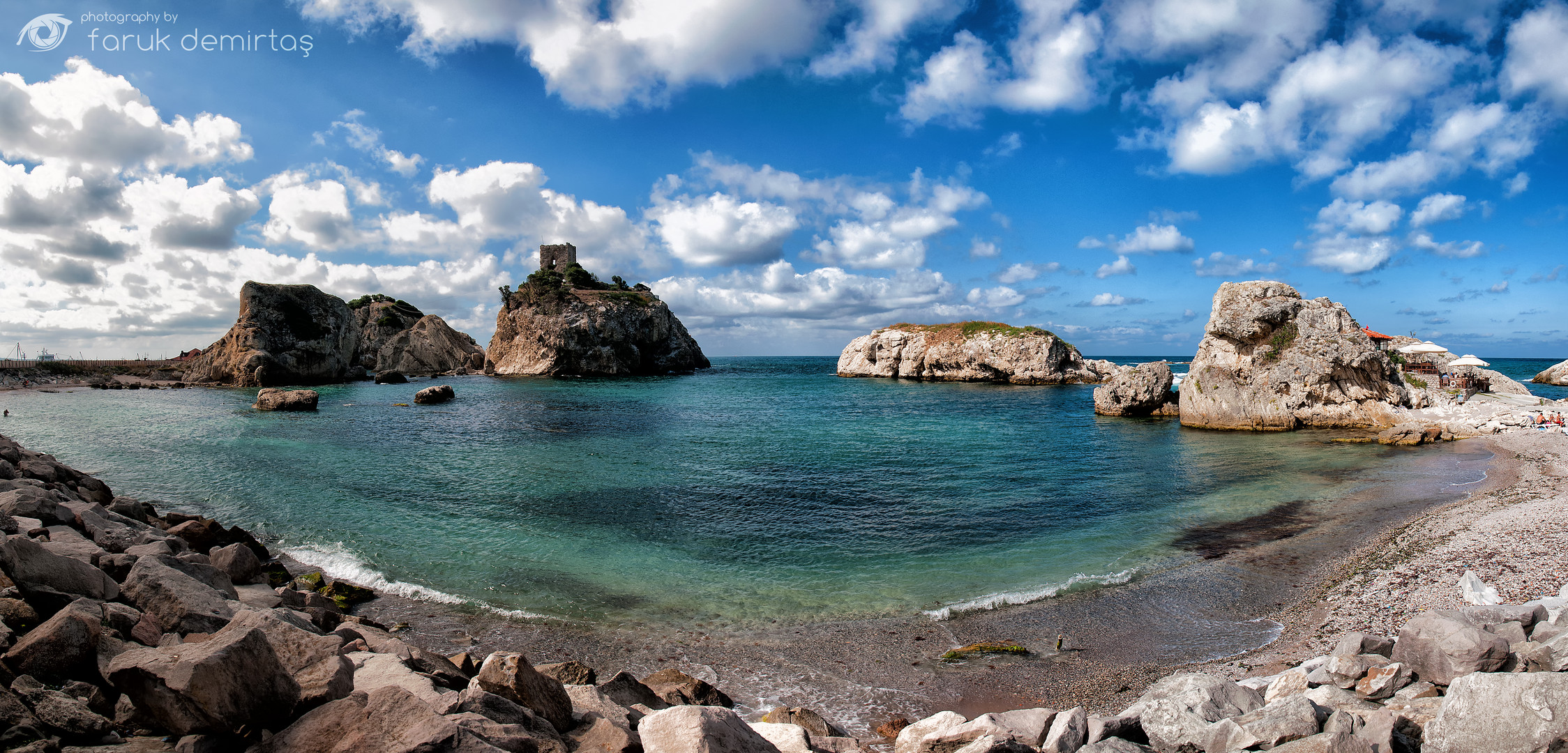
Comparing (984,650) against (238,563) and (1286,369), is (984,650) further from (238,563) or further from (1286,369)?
(1286,369)

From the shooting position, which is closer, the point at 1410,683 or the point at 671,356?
the point at 1410,683

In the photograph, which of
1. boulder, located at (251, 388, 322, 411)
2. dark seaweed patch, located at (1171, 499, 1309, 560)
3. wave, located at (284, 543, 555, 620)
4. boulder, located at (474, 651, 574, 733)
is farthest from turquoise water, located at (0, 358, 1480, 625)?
boulder, located at (474, 651, 574, 733)

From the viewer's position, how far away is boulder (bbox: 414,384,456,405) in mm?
48750

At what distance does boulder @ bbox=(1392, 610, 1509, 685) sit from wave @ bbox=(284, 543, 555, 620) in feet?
35.2

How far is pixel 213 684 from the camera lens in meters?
3.49

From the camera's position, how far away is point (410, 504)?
690 inches

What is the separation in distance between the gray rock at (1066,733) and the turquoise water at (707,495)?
5.04 meters

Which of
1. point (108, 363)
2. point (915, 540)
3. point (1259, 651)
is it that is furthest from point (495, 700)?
point (108, 363)

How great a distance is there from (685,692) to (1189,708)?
4920mm

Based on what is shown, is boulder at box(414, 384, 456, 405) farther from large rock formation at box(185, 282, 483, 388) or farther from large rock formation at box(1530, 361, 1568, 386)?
large rock formation at box(1530, 361, 1568, 386)

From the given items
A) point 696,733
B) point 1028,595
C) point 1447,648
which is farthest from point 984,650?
point 696,733

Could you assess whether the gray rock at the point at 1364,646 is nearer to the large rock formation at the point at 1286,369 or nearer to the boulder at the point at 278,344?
the large rock formation at the point at 1286,369

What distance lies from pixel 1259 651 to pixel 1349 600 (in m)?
2.96

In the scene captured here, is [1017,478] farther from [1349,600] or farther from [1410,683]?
[1410,683]
